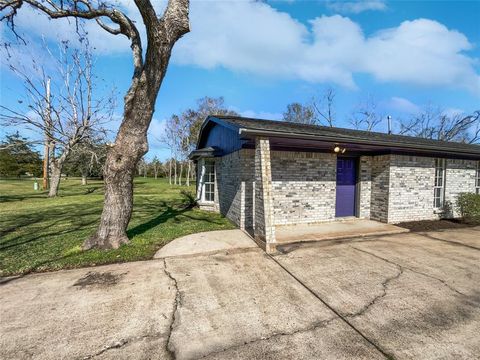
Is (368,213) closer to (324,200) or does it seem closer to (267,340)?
(324,200)

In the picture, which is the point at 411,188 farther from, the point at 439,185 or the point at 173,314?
the point at 173,314

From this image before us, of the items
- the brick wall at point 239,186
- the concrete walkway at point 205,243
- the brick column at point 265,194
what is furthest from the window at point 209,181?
the brick column at point 265,194

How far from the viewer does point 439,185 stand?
916 centimetres

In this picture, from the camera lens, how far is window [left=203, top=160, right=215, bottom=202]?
11.2 m

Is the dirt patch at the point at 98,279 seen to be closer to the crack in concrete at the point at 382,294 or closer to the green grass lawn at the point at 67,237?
the green grass lawn at the point at 67,237

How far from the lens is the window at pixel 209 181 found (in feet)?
36.8

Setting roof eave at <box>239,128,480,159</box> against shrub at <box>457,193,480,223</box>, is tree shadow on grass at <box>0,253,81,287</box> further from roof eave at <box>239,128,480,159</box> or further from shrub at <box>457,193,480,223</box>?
shrub at <box>457,193,480,223</box>

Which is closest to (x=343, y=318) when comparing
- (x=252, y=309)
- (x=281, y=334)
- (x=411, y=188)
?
(x=281, y=334)

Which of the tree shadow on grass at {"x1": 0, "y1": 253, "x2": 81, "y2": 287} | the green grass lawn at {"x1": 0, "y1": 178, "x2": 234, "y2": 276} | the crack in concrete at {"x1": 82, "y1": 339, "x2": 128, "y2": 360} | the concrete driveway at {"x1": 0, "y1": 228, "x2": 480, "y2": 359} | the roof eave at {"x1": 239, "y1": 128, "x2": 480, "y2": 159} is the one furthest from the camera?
the roof eave at {"x1": 239, "y1": 128, "x2": 480, "y2": 159}

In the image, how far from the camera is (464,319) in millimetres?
2961

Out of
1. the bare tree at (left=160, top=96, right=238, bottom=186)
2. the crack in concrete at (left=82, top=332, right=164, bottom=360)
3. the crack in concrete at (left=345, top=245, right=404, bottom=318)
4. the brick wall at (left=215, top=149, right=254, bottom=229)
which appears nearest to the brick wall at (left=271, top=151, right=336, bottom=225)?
the brick wall at (left=215, top=149, right=254, bottom=229)

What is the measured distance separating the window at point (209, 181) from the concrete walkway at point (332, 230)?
15.2ft

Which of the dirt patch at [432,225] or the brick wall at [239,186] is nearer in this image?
the brick wall at [239,186]

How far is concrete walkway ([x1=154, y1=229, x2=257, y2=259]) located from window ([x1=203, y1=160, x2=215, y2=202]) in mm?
4530
